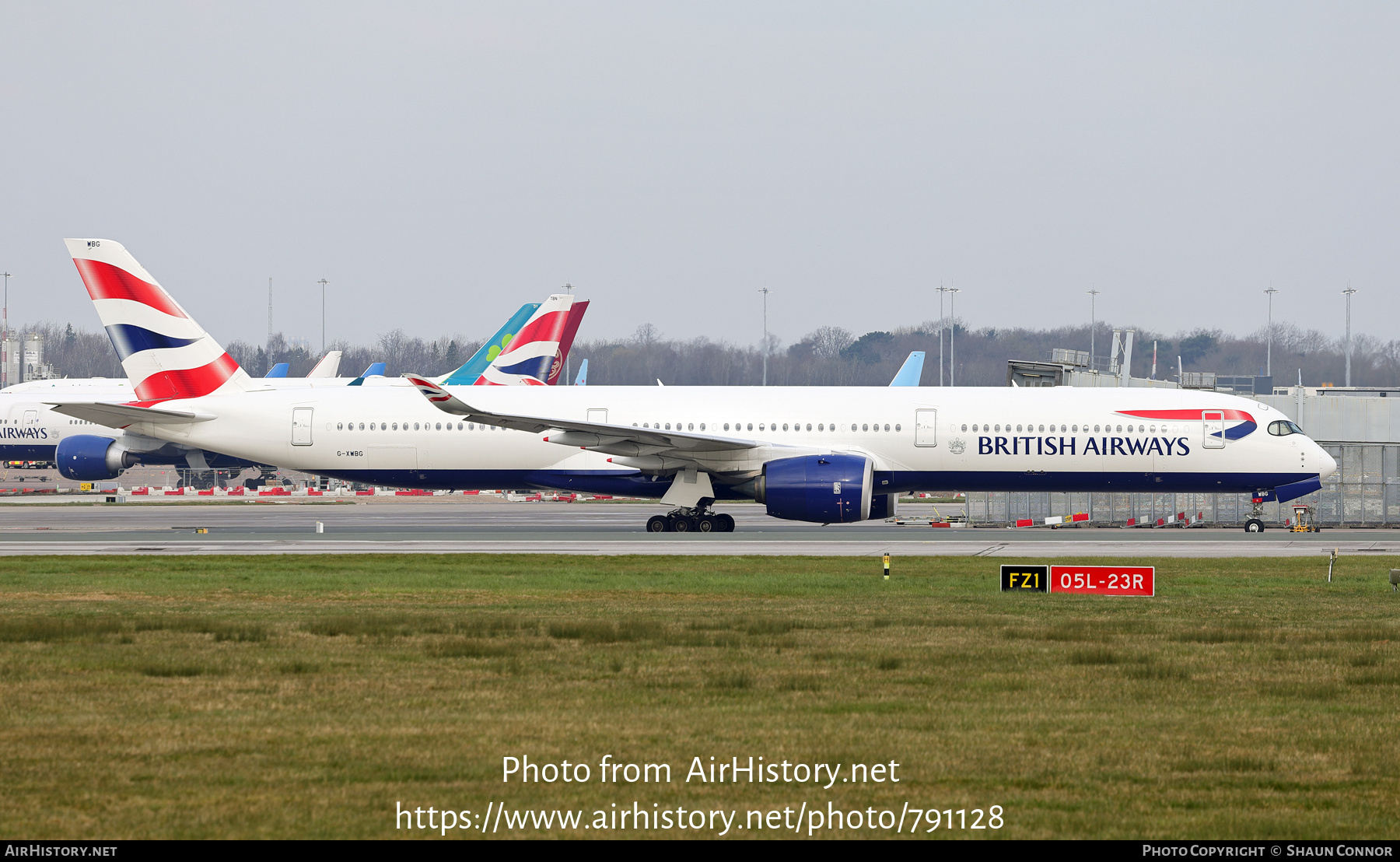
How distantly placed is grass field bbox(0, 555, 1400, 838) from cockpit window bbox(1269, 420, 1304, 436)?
1667 cm

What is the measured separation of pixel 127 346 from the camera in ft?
119

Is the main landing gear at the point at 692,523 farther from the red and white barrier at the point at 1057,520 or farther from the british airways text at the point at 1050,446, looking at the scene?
the red and white barrier at the point at 1057,520

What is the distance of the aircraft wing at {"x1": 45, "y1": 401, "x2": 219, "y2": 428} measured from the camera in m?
33.6

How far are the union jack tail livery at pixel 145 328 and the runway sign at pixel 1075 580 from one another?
24.6m

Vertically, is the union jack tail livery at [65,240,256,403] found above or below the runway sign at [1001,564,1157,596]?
above

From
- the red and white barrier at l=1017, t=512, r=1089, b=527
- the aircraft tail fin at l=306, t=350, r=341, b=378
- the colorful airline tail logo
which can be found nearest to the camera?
the colorful airline tail logo

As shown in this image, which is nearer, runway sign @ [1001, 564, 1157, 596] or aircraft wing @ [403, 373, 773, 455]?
runway sign @ [1001, 564, 1157, 596]

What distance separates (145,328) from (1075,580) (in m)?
26.6

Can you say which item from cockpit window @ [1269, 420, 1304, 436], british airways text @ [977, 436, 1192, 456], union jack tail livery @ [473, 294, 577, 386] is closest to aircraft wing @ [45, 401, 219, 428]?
union jack tail livery @ [473, 294, 577, 386]

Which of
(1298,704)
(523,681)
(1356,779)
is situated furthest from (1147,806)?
(523,681)

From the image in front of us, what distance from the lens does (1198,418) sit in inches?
1377

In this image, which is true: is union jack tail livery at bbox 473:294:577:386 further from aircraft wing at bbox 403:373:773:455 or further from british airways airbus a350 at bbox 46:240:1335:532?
aircraft wing at bbox 403:373:773:455
